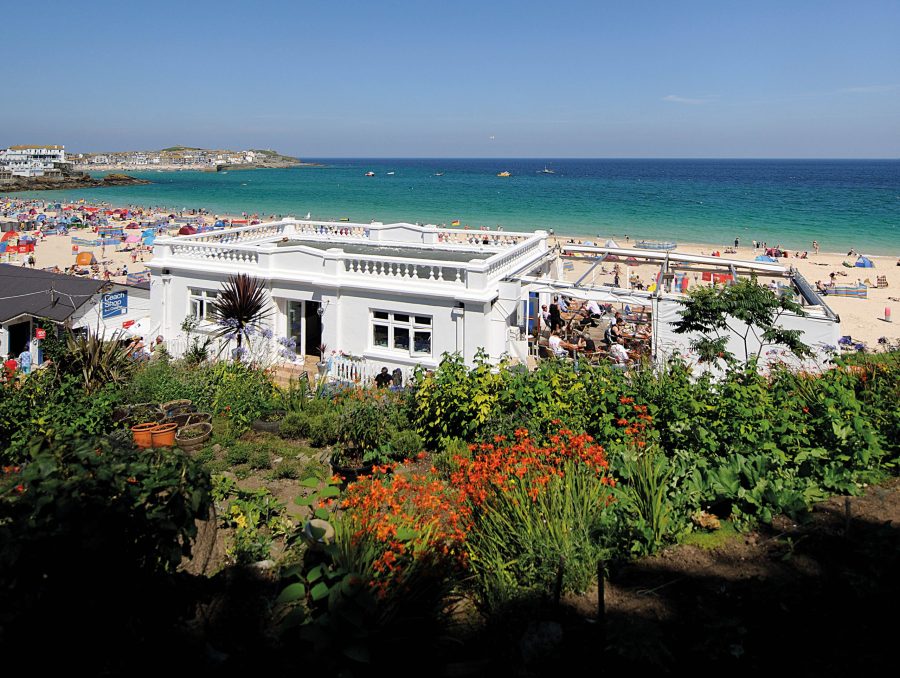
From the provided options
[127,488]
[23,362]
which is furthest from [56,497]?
[23,362]

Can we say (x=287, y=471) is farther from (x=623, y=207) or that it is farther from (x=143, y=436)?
(x=623, y=207)

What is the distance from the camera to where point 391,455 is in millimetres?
8594

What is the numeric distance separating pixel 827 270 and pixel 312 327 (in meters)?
33.5

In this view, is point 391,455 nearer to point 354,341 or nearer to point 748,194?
point 354,341

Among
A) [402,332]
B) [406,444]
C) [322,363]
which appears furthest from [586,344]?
[406,444]

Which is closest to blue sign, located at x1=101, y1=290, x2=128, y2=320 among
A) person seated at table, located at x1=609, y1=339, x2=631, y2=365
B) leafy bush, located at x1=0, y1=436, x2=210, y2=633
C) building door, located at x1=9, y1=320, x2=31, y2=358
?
building door, located at x1=9, y1=320, x2=31, y2=358

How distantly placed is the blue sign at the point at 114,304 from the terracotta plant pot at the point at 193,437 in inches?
326

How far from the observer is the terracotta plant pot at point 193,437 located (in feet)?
30.9

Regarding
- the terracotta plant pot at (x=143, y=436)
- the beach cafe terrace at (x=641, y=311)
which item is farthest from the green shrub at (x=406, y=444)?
the beach cafe terrace at (x=641, y=311)

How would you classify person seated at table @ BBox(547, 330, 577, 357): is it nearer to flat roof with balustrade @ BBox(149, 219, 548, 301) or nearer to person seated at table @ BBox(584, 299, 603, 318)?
flat roof with balustrade @ BBox(149, 219, 548, 301)

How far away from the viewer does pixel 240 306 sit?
14891 millimetres

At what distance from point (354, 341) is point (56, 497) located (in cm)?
1203

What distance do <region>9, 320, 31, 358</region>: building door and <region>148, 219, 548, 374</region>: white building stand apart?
9.36ft

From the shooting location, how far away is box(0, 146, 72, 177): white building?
490 feet
